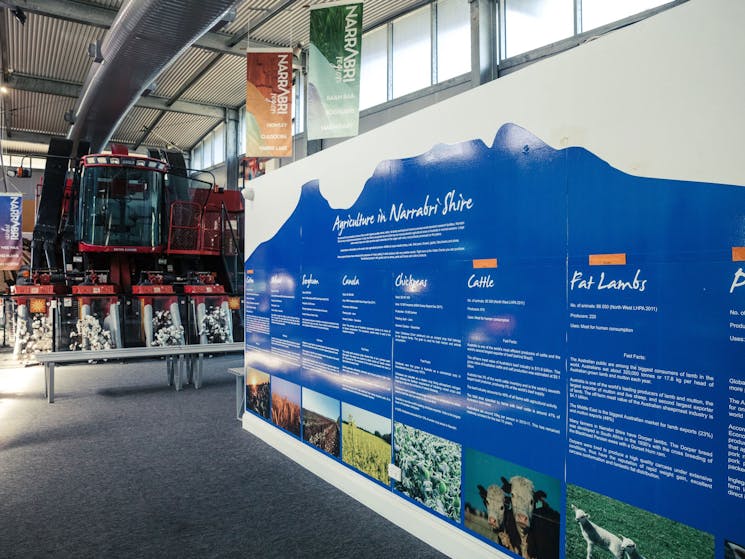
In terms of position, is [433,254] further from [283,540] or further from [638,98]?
[283,540]

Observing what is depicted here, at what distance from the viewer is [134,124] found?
63.3 feet

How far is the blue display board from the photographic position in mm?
1976

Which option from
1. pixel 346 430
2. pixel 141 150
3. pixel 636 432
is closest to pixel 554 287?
pixel 636 432

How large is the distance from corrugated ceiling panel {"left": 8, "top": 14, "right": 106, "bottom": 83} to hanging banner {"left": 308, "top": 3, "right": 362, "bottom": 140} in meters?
7.81

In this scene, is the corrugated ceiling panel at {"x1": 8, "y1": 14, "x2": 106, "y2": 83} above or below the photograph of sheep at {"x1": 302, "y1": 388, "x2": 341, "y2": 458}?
above

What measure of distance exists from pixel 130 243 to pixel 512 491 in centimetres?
931

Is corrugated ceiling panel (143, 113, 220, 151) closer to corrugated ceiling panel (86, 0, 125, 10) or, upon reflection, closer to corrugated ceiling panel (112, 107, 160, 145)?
corrugated ceiling panel (112, 107, 160, 145)

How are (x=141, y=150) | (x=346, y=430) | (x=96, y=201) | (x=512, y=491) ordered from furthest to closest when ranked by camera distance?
(x=141, y=150), (x=96, y=201), (x=346, y=430), (x=512, y=491)

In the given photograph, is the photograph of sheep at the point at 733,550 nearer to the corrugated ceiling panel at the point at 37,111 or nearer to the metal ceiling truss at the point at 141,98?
the metal ceiling truss at the point at 141,98

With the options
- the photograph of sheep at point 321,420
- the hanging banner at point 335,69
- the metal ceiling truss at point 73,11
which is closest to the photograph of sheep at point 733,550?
the photograph of sheep at point 321,420

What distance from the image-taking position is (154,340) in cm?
852

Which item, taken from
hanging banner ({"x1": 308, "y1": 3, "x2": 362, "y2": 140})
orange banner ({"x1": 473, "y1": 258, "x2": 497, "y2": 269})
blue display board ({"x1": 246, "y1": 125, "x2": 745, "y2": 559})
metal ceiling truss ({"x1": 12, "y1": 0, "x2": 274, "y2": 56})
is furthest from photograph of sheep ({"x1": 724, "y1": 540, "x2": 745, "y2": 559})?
metal ceiling truss ({"x1": 12, "y1": 0, "x2": 274, "y2": 56})

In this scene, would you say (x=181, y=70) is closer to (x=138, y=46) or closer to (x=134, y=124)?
(x=134, y=124)

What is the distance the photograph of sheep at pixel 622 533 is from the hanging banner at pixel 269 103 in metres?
5.78
